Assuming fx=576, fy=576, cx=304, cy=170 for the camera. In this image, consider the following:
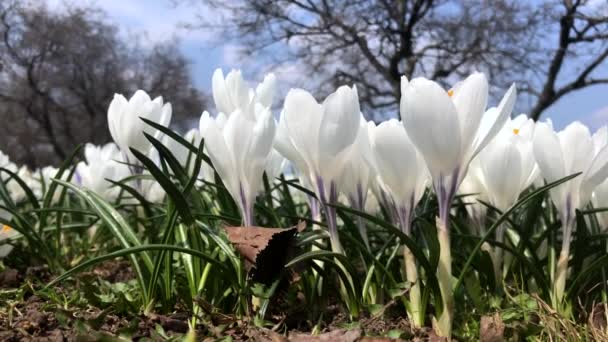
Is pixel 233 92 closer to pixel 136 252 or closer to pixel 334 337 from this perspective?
pixel 136 252

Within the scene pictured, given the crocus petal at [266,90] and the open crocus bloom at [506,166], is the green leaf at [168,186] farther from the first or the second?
the open crocus bloom at [506,166]

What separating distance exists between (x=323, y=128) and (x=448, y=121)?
0.69 ft

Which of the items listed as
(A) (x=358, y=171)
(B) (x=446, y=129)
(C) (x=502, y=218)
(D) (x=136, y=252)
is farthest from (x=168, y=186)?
(C) (x=502, y=218)

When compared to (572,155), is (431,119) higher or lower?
higher

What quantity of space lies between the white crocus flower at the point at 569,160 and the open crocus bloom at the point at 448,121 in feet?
0.65

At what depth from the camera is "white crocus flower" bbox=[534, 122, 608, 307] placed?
1115mm

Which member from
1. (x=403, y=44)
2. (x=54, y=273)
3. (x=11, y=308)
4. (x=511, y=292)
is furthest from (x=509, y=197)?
(x=403, y=44)

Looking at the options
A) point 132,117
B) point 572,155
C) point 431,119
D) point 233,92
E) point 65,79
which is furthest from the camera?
point 65,79

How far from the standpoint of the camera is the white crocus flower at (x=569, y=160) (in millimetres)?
1115

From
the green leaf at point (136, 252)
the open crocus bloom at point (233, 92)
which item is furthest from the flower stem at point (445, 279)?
the open crocus bloom at point (233, 92)

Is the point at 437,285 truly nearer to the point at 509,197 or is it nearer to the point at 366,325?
the point at 366,325

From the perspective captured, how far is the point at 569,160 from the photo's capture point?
1.13 m

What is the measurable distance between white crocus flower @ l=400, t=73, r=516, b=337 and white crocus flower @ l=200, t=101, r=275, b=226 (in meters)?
0.27

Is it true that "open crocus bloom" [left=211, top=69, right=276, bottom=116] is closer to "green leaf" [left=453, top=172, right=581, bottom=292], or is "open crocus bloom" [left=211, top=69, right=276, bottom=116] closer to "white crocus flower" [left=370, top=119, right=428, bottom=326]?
"white crocus flower" [left=370, top=119, right=428, bottom=326]
